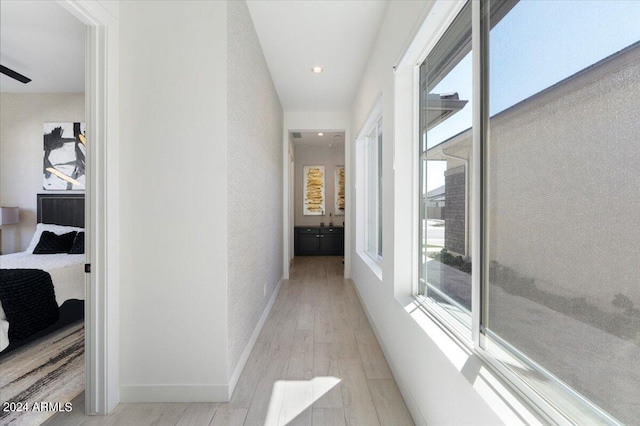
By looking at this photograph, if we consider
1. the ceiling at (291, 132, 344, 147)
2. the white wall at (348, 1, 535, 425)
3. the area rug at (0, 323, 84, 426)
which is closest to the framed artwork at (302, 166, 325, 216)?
the ceiling at (291, 132, 344, 147)

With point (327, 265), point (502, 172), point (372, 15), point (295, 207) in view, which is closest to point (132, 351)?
point (502, 172)

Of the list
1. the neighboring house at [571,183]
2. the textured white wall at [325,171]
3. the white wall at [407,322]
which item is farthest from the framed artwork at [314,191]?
the neighboring house at [571,183]

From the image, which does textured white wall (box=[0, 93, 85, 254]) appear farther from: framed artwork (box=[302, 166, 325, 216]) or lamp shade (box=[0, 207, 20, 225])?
framed artwork (box=[302, 166, 325, 216])

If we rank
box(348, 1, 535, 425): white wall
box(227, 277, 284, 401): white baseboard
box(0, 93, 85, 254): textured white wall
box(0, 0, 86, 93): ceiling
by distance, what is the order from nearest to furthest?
box(348, 1, 535, 425): white wall, box(227, 277, 284, 401): white baseboard, box(0, 0, 86, 93): ceiling, box(0, 93, 85, 254): textured white wall

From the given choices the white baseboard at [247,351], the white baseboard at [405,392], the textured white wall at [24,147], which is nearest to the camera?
the white baseboard at [405,392]

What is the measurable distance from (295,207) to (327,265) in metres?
2.13

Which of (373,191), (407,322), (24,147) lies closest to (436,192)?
(407,322)

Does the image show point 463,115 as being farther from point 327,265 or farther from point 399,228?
point 327,265

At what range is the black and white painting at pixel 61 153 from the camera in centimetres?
432

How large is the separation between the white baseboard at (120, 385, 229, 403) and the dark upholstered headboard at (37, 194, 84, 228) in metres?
3.36

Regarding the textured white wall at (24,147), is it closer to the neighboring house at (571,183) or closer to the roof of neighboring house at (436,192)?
the roof of neighboring house at (436,192)

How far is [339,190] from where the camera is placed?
26.4ft

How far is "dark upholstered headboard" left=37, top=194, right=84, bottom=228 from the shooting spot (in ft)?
14.2

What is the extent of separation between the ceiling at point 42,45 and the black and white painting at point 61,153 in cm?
51
